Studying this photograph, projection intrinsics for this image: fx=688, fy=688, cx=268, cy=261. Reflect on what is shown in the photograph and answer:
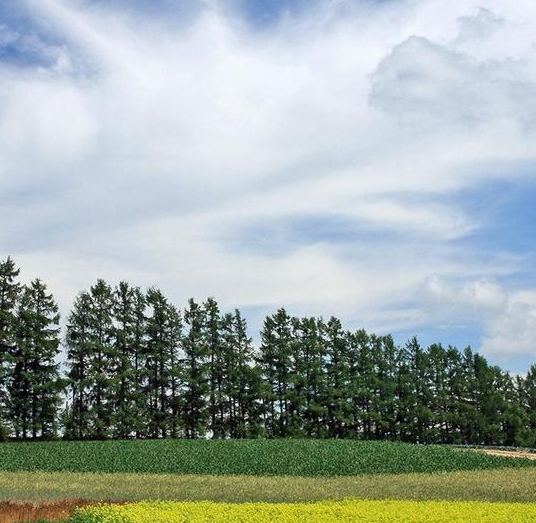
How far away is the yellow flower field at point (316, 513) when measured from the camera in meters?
15.1

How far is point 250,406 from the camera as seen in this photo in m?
67.2

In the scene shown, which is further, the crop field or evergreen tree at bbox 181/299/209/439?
evergreen tree at bbox 181/299/209/439

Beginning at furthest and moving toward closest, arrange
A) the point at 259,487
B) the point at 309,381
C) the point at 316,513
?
the point at 309,381 → the point at 259,487 → the point at 316,513

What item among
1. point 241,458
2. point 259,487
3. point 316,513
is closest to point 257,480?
point 259,487

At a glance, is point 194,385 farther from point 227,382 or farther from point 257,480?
point 257,480

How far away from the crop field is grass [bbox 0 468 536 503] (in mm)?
48

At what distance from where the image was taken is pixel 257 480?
3319 centimetres

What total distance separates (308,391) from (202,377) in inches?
478

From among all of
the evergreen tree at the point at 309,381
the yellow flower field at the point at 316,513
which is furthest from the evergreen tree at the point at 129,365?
the yellow flower field at the point at 316,513

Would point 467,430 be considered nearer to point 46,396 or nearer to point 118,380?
point 118,380

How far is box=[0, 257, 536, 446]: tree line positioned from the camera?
55.4 meters

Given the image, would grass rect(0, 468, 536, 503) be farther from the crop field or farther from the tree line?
the tree line

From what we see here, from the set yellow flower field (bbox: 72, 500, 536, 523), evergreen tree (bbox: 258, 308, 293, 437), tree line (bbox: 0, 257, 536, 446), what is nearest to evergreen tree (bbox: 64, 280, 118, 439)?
tree line (bbox: 0, 257, 536, 446)

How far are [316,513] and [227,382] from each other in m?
50.0
